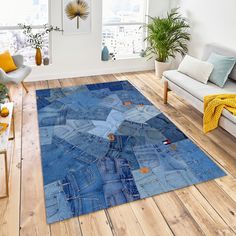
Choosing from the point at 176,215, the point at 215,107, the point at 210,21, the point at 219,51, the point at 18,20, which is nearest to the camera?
the point at 176,215

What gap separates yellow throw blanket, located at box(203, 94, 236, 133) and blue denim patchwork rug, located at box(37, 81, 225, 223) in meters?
0.31

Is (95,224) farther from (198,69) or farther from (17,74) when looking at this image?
(17,74)

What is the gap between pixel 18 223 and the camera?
221 centimetres

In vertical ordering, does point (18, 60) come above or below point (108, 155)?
above

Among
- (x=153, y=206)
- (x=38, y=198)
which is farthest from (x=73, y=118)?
(x=153, y=206)

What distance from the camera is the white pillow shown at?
148 inches

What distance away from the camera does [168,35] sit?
16.2 ft

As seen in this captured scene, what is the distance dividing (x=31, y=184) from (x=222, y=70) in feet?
8.55

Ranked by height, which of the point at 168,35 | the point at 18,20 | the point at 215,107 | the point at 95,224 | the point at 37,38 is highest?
the point at 18,20

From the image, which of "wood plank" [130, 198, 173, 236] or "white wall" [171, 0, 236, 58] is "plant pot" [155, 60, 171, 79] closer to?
"white wall" [171, 0, 236, 58]

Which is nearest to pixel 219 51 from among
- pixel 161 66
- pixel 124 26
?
pixel 161 66

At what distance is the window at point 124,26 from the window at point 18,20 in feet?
3.49

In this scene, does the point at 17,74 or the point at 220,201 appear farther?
the point at 17,74

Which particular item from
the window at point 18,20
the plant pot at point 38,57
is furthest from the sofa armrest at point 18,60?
the window at point 18,20
